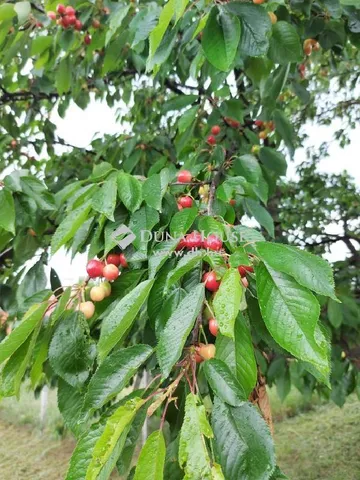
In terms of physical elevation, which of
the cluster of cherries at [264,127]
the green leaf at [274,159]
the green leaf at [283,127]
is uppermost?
the cluster of cherries at [264,127]

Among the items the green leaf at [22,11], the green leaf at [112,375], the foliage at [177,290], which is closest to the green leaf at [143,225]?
the foliage at [177,290]

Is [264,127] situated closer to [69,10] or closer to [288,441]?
[69,10]

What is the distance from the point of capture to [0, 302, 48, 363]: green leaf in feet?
1.98

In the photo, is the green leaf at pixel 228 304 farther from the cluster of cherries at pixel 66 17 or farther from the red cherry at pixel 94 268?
the cluster of cherries at pixel 66 17

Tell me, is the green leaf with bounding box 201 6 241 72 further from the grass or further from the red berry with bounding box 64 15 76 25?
the grass

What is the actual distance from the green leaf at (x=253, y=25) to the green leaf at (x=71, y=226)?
446 millimetres

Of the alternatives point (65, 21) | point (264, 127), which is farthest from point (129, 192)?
point (264, 127)

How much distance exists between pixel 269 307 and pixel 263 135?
171 cm

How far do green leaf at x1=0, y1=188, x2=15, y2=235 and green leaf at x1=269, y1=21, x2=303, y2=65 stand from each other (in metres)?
0.70

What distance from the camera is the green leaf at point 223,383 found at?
501mm

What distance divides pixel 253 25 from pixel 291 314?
0.63m

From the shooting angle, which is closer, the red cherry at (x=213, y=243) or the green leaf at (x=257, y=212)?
the red cherry at (x=213, y=243)

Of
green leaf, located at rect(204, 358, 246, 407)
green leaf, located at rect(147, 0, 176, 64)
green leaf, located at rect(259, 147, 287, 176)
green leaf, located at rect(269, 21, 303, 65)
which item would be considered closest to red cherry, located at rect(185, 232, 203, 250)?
green leaf, located at rect(204, 358, 246, 407)

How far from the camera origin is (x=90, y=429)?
0.51 m
